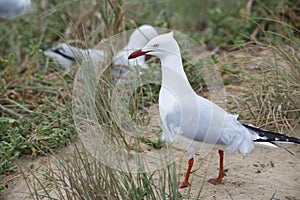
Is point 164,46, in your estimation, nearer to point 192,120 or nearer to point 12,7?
point 192,120

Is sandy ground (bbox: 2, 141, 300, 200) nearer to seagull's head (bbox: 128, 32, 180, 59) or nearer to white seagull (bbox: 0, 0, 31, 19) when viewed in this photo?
seagull's head (bbox: 128, 32, 180, 59)

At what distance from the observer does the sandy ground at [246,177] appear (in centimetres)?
280

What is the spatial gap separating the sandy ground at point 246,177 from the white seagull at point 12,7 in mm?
2151

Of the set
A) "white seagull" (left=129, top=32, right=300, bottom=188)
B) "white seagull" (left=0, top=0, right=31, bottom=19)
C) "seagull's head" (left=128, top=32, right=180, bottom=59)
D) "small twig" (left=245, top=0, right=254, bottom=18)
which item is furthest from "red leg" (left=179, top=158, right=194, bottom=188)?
"white seagull" (left=0, top=0, right=31, bottom=19)

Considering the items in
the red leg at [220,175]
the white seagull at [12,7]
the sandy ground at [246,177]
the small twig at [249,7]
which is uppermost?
the white seagull at [12,7]

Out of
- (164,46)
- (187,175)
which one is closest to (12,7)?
(164,46)

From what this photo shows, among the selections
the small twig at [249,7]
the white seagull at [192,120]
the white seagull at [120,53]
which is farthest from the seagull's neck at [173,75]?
the small twig at [249,7]

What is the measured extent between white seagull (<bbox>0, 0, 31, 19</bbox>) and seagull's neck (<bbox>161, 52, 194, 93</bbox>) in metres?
2.74

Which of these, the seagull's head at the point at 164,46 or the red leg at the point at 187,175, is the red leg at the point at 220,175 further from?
the seagull's head at the point at 164,46

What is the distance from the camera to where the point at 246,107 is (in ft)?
11.8

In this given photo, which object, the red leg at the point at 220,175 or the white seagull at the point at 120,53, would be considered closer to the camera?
the red leg at the point at 220,175

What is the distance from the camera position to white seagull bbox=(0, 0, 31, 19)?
5.12m

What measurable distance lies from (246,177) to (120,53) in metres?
1.58

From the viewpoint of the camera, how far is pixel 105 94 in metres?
3.28
